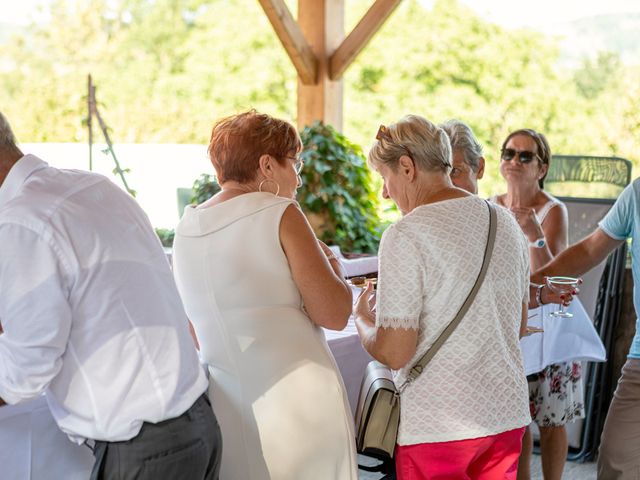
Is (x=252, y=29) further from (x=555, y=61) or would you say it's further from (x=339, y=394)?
(x=339, y=394)

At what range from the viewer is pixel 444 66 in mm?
13703

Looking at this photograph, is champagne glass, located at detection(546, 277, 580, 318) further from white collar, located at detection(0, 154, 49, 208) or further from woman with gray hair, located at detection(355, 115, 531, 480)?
white collar, located at detection(0, 154, 49, 208)

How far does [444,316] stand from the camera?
2.02 m

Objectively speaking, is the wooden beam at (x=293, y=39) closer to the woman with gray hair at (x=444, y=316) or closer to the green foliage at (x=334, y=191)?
the green foliage at (x=334, y=191)

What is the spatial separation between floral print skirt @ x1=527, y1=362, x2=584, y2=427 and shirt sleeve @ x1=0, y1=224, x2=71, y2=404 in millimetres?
2163

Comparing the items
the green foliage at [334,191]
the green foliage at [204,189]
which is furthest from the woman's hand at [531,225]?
the green foliage at [204,189]

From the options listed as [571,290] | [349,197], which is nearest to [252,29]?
[349,197]

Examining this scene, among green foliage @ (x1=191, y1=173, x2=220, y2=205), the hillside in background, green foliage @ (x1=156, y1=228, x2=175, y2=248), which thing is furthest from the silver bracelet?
the hillside in background

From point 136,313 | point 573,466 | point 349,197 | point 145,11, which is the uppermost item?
point 145,11

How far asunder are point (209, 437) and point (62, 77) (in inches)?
630

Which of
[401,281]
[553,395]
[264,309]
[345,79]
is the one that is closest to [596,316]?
[553,395]

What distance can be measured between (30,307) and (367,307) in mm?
1035

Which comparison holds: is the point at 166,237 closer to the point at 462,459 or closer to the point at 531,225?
the point at 531,225

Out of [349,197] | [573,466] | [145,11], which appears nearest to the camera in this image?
[573,466]
